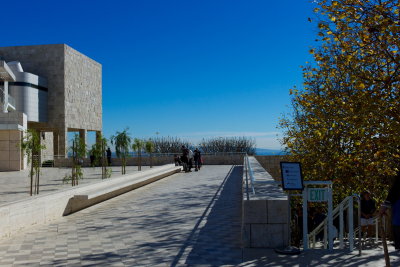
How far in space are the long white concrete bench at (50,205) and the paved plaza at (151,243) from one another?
198 mm

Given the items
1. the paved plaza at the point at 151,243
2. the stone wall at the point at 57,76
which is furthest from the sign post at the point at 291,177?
the stone wall at the point at 57,76

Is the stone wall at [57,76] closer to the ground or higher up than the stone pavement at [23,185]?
higher up

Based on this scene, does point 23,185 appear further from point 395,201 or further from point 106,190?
point 395,201

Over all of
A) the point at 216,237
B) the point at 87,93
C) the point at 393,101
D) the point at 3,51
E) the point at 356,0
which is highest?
the point at 3,51

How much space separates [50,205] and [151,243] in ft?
10.4

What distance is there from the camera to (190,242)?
22.3 ft

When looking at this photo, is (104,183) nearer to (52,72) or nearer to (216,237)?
(216,237)

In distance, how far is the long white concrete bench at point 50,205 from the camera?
739 centimetres

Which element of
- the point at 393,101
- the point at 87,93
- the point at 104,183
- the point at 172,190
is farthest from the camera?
the point at 87,93

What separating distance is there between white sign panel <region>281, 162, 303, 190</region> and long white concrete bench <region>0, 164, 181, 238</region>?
15.6 ft

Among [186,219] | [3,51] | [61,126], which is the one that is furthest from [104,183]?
[3,51]

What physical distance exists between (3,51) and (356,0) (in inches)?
1797

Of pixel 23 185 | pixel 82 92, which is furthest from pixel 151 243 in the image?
pixel 82 92

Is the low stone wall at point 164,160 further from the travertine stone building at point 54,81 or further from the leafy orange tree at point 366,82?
the leafy orange tree at point 366,82
